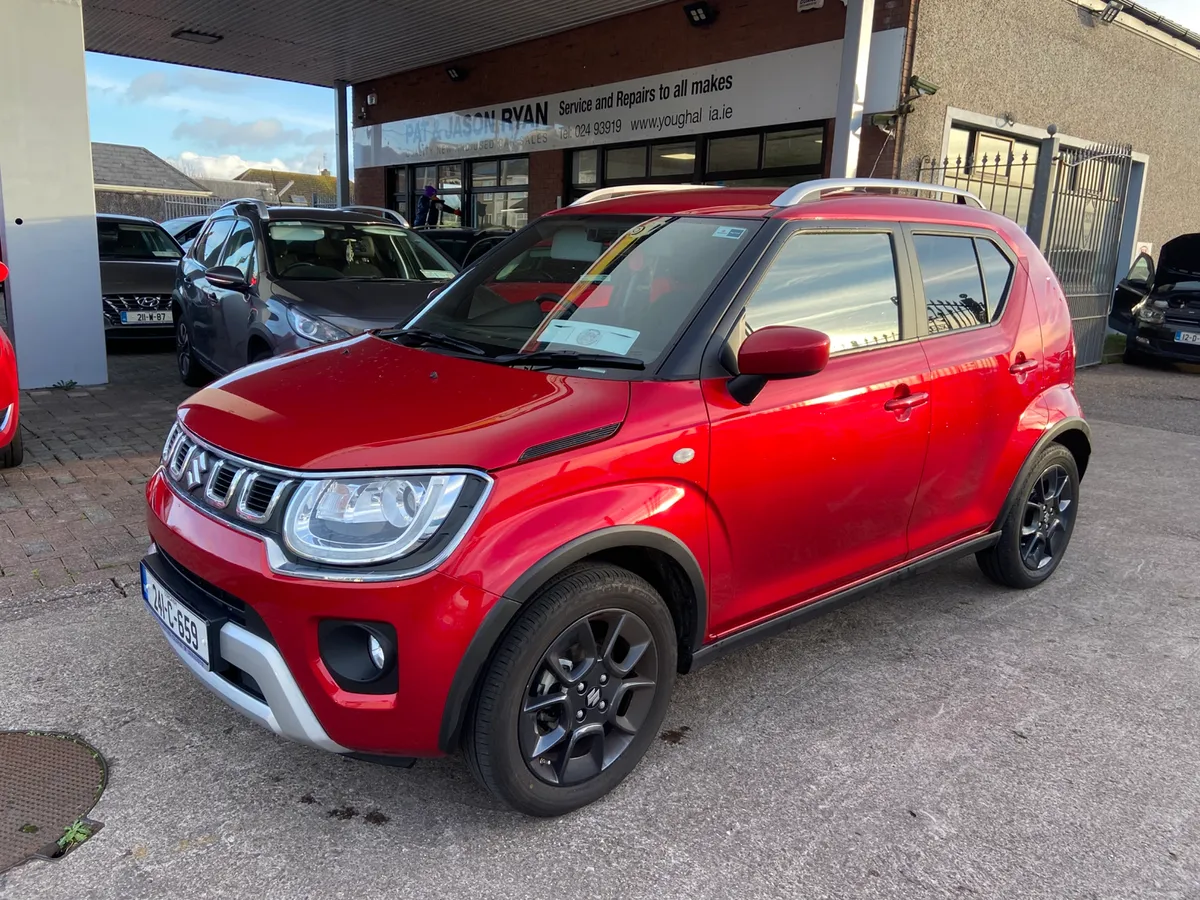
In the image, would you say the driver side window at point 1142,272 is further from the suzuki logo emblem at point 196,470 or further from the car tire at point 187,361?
the suzuki logo emblem at point 196,470

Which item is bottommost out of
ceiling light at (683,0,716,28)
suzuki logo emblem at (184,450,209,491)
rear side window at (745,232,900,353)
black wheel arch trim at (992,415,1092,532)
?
black wheel arch trim at (992,415,1092,532)

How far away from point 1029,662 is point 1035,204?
7891 millimetres

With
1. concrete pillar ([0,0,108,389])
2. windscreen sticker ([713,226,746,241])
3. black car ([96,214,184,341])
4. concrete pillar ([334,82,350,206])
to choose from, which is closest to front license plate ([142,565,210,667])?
windscreen sticker ([713,226,746,241])

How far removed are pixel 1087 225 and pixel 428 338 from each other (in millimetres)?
9918

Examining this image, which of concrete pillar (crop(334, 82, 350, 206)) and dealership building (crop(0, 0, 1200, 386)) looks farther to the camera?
concrete pillar (crop(334, 82, 350, 206))

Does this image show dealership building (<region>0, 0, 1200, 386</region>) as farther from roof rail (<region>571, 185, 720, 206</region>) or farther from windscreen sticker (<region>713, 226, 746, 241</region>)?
windscreen sticker (<region>713, 226, 746, 241</region>)

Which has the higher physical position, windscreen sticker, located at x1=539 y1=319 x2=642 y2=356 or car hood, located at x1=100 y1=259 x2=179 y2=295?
windscreen sticker, located at x1=539 y1=319 x2=642 y2=356

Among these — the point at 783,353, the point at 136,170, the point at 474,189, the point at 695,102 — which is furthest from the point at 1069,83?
the point at 136,170

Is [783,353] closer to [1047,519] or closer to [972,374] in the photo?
[972,374]

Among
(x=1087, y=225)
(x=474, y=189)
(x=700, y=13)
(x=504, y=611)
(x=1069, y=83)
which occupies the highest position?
(x=700, y=13)

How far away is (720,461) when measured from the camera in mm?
2764

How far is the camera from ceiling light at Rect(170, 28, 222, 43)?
15.7 meters

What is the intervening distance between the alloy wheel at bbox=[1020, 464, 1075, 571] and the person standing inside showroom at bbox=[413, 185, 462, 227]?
1483 cm

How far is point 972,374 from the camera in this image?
3.66 m
